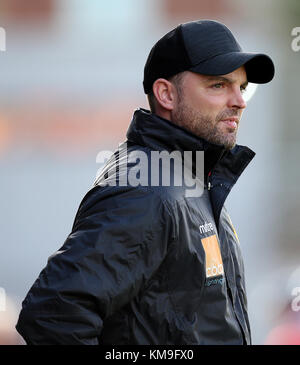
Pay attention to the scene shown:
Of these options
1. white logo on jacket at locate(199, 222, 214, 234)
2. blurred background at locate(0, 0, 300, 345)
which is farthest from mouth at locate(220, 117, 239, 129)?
blurred background at locate(0, 0, 300, 345)

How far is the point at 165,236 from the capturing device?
1794mm

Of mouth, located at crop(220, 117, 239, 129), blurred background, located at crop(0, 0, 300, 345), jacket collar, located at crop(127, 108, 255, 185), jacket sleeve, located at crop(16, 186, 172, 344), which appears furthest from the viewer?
blurred background, located at crop(0, 0, 300, 345)

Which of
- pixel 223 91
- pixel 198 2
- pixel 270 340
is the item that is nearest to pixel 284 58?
pixel 198 2

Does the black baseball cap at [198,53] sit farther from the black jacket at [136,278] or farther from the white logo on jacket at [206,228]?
the white logo on jacket at [206,228]

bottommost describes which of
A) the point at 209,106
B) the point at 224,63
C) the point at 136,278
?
the point at 136,278

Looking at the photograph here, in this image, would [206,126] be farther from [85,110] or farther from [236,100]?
[85,110]

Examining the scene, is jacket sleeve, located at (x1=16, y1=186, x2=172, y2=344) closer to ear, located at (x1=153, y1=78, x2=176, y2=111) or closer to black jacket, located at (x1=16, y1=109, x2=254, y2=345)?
black jacket, located at (x1=16, y1=109, x2=254, y2=345)

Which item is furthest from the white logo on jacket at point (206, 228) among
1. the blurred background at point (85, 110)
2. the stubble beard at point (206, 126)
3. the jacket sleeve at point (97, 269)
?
the blurred background at point (85, 110)

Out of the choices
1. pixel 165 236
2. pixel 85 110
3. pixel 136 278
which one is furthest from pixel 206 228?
pixel 85 110

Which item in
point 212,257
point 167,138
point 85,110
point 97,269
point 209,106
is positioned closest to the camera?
point 97,269

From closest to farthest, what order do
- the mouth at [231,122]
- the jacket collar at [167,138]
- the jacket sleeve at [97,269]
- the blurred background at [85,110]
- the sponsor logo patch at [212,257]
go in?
the jacket sleeve at [97,269], the sponsor logo patch at [212,257], the jacket collar at [167,138], the mouth at [231,122], the blurred background at [85,110]

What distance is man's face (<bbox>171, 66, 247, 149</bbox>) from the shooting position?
2.15 meters

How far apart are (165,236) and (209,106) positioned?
558 millimetres

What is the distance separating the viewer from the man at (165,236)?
5.65ft
